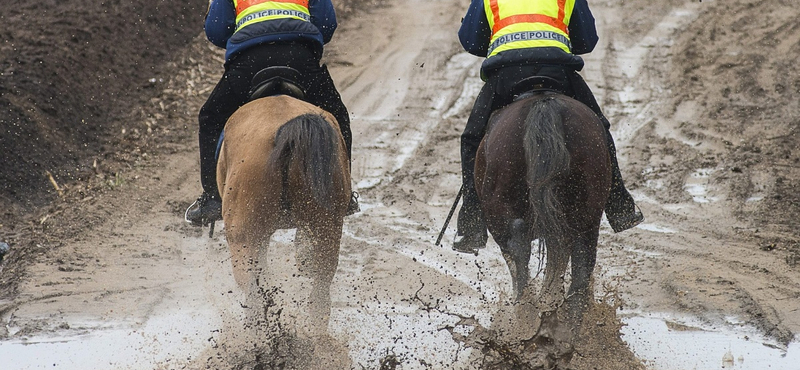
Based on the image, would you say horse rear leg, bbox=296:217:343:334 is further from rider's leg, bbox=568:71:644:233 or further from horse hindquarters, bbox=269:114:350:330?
rider's leg, bbox=568:71:644:233

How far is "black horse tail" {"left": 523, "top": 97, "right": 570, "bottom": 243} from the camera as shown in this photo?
210 inches

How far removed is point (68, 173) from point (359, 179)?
9.77 ft

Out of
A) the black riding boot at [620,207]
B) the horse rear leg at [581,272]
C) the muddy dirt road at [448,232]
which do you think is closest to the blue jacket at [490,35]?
the black riding boot at [620,207]

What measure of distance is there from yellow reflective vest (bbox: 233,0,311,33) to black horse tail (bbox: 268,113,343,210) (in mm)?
1447

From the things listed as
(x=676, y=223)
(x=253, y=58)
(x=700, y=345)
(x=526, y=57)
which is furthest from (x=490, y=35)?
(x=676, y=223)

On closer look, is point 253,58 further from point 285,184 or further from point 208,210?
point 285,184

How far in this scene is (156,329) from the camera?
679 cm

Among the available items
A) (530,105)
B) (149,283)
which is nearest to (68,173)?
(149,283)

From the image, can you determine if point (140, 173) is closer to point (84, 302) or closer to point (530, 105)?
point (84, 302)

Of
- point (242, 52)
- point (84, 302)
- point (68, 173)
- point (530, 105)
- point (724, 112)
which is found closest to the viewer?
point (530, 105)

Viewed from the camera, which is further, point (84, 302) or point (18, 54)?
point (18, 54)

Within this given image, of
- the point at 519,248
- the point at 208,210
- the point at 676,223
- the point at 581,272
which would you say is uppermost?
the point at 519,248

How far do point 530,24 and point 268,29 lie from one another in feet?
5.95

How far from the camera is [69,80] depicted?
34.9ft
